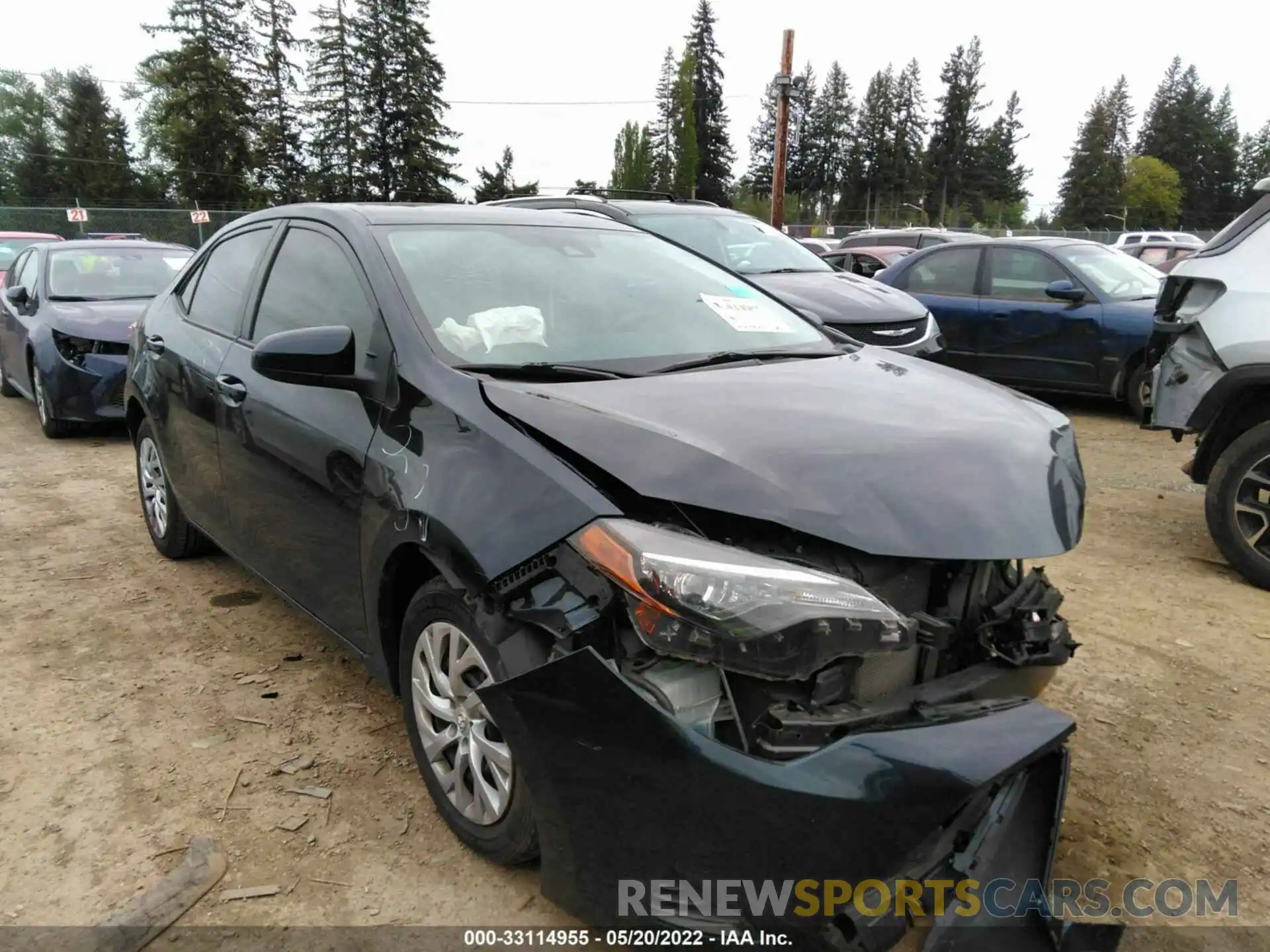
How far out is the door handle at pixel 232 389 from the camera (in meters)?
3.31

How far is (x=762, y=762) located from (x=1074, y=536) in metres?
0.97

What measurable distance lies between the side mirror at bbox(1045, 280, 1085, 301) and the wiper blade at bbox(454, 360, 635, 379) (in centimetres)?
669

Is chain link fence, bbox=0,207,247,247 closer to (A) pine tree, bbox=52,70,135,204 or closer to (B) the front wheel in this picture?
(B) the front wheel

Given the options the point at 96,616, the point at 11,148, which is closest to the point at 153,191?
the point at 11,148

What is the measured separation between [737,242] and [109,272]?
5.63 metres

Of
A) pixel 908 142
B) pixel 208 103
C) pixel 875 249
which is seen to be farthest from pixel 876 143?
pixel 875 249

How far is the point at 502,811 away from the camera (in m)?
2.23

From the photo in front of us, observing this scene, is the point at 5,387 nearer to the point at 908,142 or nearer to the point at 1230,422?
the point at 1230,422

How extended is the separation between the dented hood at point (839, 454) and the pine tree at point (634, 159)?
83.8m

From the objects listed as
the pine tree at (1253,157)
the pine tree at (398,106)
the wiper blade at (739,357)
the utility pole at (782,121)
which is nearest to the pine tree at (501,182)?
the pine tree at (398,106)

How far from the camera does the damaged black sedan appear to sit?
5.57ft

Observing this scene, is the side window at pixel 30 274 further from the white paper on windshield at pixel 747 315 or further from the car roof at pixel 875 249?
the car roof at pixel 875 249

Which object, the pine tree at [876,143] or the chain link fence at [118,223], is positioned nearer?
the chain link fence at [118,223]

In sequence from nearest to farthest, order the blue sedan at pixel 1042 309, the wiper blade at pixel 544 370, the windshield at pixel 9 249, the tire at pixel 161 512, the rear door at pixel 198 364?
1. the wiper blade at pixel 544 370
2. the rear door at pixel 198 364
3. the tire at pixel 161 512
4. the blue sedan at pixel 1042 309
5. the windshield at pixel 9 249
